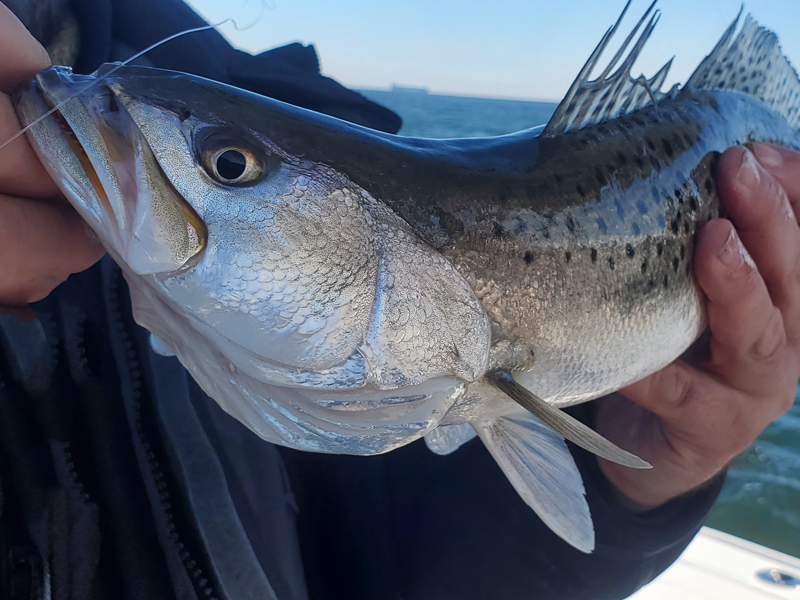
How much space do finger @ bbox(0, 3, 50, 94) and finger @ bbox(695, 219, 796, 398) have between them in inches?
41.8

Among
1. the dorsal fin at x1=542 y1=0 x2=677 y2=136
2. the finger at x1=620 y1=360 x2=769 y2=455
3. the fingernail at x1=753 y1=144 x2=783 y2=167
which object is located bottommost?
the finger at x1=620 y1=360 x2=769 y2=455

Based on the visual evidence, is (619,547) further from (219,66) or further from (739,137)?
(219,66)

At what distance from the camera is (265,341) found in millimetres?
593

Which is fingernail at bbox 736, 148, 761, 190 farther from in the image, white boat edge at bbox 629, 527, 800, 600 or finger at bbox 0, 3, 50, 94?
white boat edge at bbox 629, 527, 800, 600

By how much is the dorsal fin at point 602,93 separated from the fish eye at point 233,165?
1.70ft

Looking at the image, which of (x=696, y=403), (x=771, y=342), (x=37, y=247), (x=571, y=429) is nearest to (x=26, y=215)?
(x=37, y=247)

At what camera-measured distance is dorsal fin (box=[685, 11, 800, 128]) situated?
43.9 inches

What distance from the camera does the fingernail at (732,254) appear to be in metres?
0.89

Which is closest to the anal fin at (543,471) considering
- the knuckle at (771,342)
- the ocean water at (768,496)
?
the knuckle at (771,342)

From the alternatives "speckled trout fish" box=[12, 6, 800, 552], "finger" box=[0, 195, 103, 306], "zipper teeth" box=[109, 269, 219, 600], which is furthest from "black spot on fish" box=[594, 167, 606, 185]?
"zipper teeth" box=[109, 269, 219, 600]

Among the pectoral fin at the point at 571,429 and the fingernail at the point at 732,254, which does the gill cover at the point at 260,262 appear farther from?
the fingernail at the point at 732,254

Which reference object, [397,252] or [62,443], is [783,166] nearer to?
[397,252]

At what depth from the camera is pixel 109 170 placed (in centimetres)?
51

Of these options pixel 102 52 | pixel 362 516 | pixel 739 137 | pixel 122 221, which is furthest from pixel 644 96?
pixel 362 516
